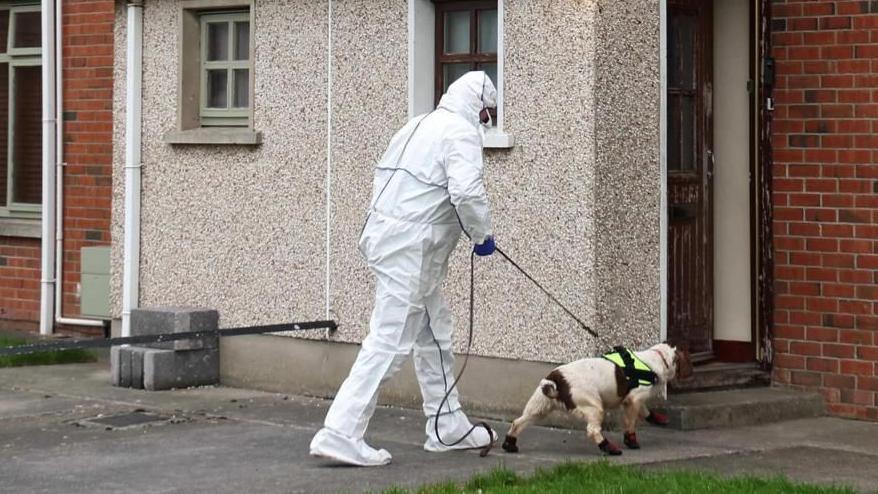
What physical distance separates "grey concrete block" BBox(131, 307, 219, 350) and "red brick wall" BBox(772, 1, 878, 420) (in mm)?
4001

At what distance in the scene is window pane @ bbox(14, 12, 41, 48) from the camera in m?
15.4

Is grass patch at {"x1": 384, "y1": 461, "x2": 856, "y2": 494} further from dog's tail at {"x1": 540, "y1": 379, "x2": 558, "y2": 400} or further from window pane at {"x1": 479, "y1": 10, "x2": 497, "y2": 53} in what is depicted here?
window pane at {"x1": 479, "y1": 10, "x2": 497, "y2": 53}

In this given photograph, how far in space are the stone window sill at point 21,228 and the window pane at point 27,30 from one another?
62.8 inches

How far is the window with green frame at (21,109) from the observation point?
1541 centimetres

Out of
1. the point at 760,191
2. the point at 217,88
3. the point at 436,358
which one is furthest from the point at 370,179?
the point at 760,191

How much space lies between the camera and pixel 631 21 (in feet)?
33.6

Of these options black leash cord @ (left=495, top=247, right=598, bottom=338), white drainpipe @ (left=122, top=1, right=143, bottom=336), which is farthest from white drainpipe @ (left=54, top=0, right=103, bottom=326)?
black leash cord @ (left=495, top=247, right=598, bottom=338)

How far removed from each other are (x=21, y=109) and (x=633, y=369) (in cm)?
831

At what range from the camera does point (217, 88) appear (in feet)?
41.3

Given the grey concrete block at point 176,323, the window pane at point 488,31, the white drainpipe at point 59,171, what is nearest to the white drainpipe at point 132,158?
the grey concrete block at point 176,323

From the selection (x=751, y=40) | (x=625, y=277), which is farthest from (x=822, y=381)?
(x=751, y=40)

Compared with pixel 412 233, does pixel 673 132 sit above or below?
above

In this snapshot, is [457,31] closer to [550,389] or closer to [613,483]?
[550,389]

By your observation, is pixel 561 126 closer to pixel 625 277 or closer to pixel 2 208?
pixel 625 277
